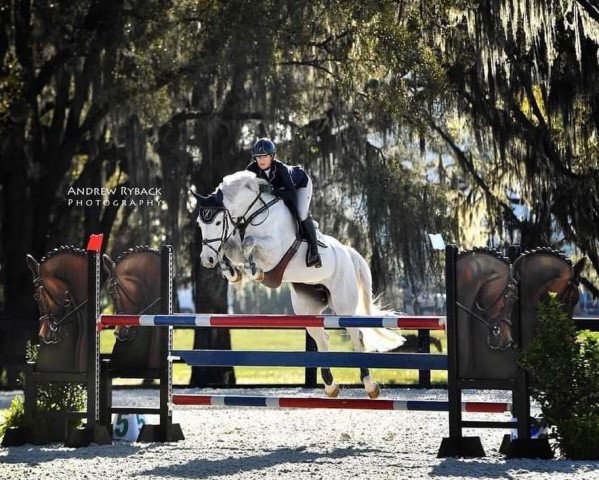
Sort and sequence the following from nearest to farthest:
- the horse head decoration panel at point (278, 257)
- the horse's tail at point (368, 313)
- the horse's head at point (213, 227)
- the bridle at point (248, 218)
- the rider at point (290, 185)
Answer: the horse's head at point (213, 227) → the horse head decoration panel at point (278, 257) → the bridle at point (248, 218) → the rider at point (290, 185) → the horse's tail at point (368, 313)

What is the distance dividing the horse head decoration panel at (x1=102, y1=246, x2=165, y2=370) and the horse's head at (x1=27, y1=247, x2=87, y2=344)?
1.25 feet

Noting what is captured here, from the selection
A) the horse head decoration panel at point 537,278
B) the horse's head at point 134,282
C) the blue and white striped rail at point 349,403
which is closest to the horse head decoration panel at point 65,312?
the horse's head at point 134,282

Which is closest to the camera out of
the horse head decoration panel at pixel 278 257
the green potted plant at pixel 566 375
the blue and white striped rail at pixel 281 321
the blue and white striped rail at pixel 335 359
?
the green potted plant at pixel 566 375

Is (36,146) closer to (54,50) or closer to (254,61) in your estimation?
(54,50)

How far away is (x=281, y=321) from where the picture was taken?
24.5 ft

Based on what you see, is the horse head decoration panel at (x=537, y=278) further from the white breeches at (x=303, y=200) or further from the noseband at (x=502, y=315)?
the white breeches at (x=303, y=200)

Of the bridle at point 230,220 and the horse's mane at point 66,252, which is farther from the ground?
the bridle at point 230,220

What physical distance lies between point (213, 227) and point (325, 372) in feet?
5.77

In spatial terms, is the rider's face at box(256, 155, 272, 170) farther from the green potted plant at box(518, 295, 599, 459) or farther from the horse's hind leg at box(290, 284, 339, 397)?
the green potted plant at box(518, 295, 599, 459)

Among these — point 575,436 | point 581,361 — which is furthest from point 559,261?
point 575,436

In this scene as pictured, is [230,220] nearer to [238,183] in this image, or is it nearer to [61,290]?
[238,183]

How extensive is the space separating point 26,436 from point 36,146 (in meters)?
11.5

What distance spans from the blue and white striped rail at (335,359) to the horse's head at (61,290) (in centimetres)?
96

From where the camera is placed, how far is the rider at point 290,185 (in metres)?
8.78
